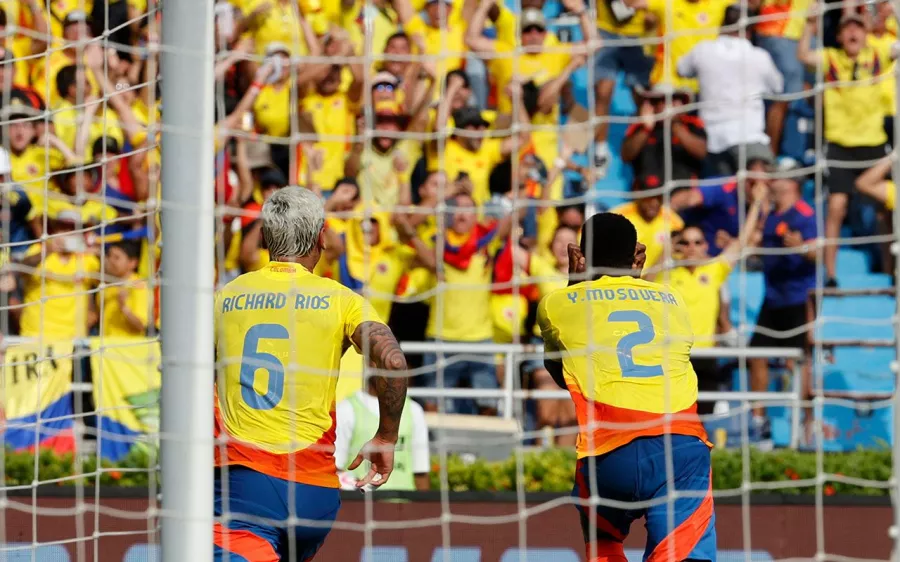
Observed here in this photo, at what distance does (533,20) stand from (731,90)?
4.61 feet

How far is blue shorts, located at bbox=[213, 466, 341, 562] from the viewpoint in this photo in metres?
3.96

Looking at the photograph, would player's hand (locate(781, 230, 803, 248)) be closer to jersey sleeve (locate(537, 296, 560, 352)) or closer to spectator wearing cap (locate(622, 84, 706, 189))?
spectator wearing cap (locate(622, 84, 706, 189))

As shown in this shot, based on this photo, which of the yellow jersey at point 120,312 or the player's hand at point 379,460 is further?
the yellow jersey at point 120,312

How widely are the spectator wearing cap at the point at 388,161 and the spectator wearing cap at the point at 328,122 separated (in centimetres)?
11

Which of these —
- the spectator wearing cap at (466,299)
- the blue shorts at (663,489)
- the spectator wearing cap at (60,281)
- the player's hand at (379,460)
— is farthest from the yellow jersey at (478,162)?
the player's hand at (379,460)

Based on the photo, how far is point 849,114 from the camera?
8891mm

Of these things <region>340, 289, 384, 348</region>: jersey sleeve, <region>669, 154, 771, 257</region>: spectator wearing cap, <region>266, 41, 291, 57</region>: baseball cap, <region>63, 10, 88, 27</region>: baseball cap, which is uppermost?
<region>63, 10, 88, 27</region>: baseball cap

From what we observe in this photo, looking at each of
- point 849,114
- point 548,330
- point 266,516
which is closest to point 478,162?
point 849,114

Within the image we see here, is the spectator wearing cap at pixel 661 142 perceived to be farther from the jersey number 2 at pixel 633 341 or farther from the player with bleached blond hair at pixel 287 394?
the player with bleached blond hair at pixel 287 394

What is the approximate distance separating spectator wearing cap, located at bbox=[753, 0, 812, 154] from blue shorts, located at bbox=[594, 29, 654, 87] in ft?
2.74

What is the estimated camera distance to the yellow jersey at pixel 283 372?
408 cm

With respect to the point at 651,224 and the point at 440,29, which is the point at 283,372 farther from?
the point at 440,29

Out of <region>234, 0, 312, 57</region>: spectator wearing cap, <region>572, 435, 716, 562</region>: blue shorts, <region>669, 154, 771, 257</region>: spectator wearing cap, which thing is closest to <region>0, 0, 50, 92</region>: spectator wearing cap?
<region>234, 0, 312, 57</region>: spectator wearing cap

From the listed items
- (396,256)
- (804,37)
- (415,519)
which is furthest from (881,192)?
(415,519)
